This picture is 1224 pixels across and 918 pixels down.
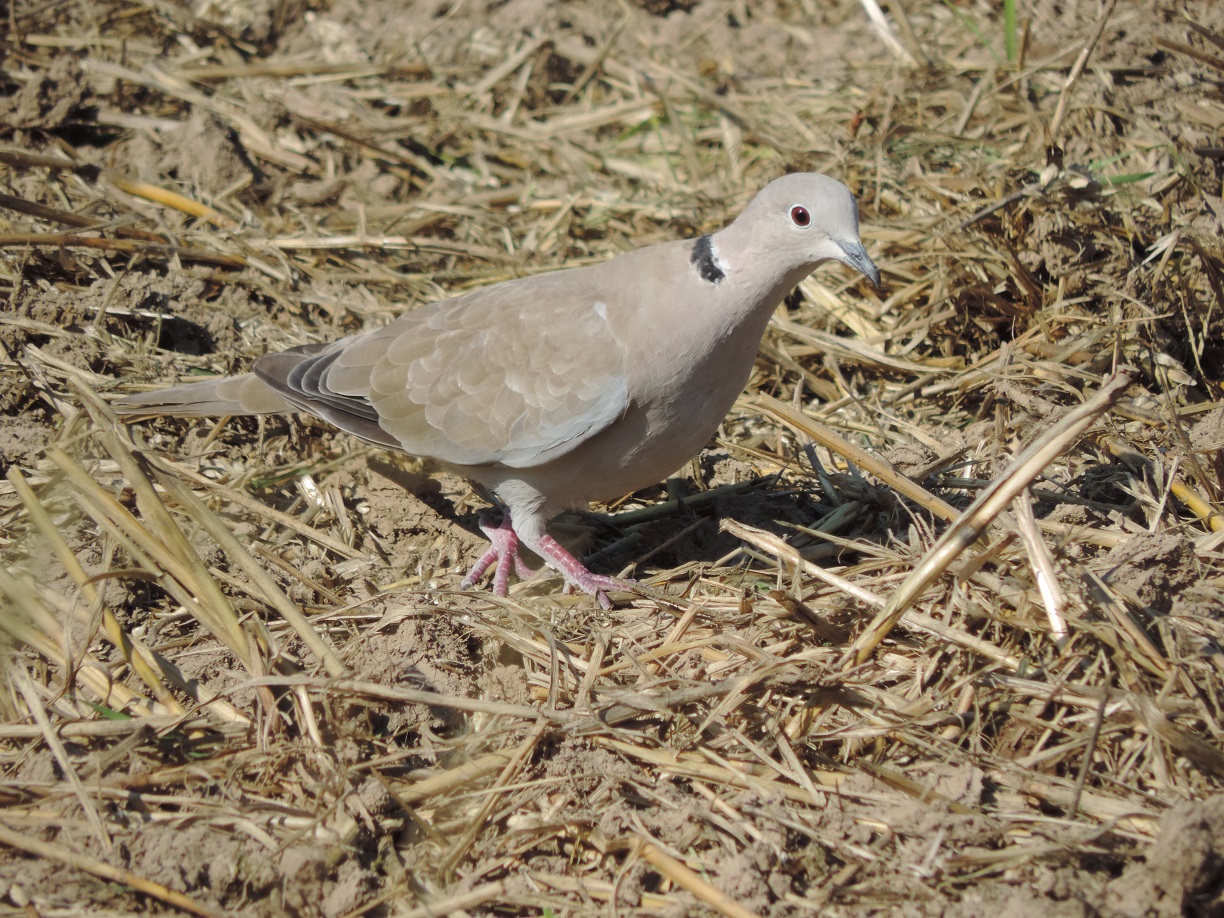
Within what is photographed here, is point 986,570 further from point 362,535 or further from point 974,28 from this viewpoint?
point 974,28

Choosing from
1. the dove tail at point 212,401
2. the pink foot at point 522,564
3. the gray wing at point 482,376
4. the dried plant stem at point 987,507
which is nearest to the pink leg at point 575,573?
the pink foot at point 522,564

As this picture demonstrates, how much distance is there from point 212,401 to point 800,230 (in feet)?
7.62

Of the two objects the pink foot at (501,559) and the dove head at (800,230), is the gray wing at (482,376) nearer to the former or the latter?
the pink foot at (501,559)

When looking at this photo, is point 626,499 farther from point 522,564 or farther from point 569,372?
point 569,372

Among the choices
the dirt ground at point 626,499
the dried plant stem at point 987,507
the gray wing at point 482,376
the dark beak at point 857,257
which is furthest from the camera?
the gray wing at point 482,376

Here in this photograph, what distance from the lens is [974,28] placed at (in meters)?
5.84

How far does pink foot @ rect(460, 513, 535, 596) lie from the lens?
12.9 ft

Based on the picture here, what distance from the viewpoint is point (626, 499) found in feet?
14.9

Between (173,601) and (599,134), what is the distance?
12.6 feet

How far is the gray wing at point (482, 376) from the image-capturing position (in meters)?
3.53

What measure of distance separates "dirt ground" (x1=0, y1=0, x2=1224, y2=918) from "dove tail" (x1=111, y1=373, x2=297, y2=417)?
0.24m

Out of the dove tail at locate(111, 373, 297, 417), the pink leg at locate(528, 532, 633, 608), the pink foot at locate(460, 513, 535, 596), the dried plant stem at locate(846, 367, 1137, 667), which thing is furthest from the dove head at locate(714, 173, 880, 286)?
the dove tail at locate(111, 373, 297, 417)

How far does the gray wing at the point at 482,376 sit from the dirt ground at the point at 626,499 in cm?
47

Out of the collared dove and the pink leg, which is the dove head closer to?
the collared dove
